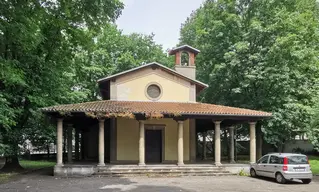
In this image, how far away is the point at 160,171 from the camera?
59.4ft

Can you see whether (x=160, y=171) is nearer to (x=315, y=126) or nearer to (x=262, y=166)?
(x=262, y=166)

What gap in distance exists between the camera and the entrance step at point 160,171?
1775 cm

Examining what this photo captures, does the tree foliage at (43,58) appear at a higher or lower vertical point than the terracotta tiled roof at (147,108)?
higher

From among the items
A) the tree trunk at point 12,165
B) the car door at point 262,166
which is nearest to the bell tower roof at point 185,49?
the car door at point 262,166

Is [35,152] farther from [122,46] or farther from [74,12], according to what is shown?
[74,12]

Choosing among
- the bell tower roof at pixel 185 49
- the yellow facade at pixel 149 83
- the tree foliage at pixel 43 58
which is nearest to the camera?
the tree foliage at pixel 43 58

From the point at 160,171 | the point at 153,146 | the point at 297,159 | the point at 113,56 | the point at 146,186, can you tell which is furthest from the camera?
the point at 113,56

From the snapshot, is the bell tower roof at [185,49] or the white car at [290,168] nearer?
the white car at [290,168]

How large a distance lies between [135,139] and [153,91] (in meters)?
3.21

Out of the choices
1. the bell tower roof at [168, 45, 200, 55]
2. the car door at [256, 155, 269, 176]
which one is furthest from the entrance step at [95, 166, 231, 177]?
the bell tower roof at [168, 45, 200, 55]

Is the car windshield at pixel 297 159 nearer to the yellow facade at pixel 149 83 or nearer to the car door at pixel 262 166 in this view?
the car door at pixel 262 166

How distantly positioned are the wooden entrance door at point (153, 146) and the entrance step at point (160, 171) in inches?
141

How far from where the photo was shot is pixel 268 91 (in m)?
26.2

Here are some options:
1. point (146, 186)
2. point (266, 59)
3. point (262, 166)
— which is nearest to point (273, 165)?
point (262, 166)
